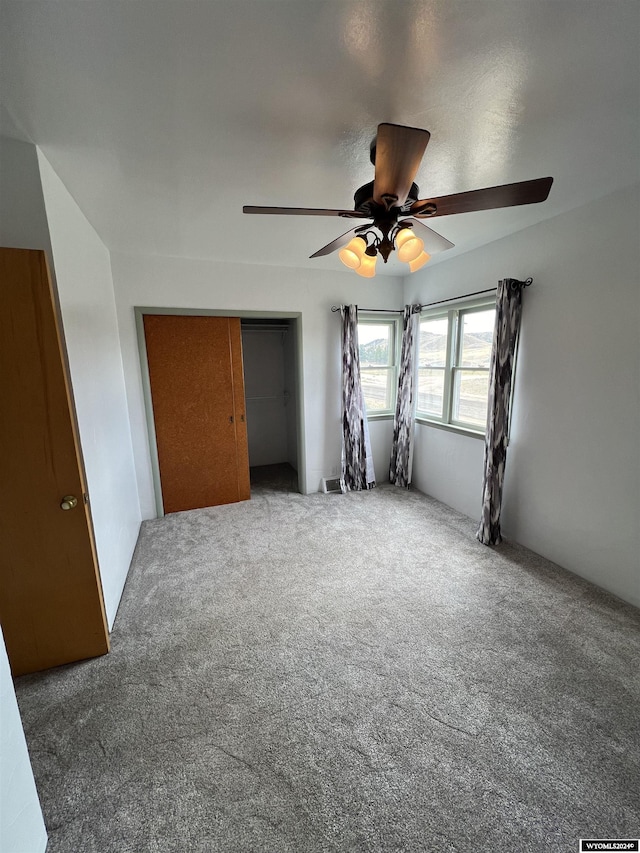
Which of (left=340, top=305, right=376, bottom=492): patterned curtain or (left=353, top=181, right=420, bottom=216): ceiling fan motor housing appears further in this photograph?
(left=340, top=305, right=376, bottom=492): patterned curtain

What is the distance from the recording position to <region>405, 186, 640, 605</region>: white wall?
2.05 metres

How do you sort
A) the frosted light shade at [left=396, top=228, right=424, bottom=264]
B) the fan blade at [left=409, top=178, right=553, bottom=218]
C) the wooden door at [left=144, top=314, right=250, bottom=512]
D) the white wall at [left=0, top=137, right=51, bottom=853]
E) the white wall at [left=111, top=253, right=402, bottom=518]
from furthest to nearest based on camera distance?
1. the wooden door at [left=144, top=314, right=250, bottom=512]
2. the white wall at [left=111, top=253, right=402, bottom=518]
3. the frosted light shade at [left=396, top=228, right=424, bottom=264]
4. the fan blade at [left=409, top=178, right=553, bottom=218]
5. the white wall at [left=0, top=137, right=51, bottom=853]

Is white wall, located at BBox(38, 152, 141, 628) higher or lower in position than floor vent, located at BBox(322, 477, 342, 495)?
higher

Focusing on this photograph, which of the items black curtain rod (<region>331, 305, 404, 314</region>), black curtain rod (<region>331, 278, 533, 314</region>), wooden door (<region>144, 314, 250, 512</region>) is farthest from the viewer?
black curtain rod (<region>331, 305, 404, 314</region>)

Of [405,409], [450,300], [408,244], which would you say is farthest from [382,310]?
[408,244]

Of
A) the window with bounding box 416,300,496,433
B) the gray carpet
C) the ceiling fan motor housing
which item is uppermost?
the ceiling fan motor housing

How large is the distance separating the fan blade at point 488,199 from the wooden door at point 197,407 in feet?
7.66

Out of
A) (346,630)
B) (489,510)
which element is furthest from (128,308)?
(489,510)

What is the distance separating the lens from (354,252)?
1.87m

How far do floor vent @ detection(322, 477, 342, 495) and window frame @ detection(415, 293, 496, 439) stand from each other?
1.31m

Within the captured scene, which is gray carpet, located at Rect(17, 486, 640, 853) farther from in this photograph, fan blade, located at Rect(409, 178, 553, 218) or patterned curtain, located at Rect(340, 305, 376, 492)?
fan blade, located at Rect(409, 178, 553, 218)

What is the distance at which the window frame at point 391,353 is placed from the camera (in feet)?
13.1

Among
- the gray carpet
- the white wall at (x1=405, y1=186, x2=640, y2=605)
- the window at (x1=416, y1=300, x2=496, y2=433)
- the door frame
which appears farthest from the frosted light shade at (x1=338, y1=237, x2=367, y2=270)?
the gray carpet

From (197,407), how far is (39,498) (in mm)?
1940
